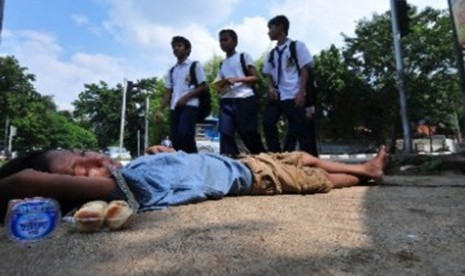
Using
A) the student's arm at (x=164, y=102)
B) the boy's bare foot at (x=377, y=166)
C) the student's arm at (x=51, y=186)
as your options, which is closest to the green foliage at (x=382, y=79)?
the student's arm at (x=164, y=102)

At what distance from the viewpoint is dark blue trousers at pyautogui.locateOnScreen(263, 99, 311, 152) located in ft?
18.3

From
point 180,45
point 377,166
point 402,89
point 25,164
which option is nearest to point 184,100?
point 180,45

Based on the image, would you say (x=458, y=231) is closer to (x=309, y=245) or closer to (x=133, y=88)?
(x=309, y=245)

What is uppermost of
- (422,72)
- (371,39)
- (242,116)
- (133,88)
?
(371,39)

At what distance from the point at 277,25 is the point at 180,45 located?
114cm

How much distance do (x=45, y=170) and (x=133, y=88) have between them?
46.7ft

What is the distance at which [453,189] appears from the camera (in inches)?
155

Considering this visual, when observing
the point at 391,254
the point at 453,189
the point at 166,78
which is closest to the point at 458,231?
the point at 391,254

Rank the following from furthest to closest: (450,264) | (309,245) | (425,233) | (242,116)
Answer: (242,116)
(425,233)
(309,245)
(450,264)

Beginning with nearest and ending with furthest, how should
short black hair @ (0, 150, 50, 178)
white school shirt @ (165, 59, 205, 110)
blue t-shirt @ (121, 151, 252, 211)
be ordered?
short black hair @ (0, 150, 50, 178) → blue t-shirt @ (121, 151, 252, 211) → white school shirt @ (165, 59, 205, 110)

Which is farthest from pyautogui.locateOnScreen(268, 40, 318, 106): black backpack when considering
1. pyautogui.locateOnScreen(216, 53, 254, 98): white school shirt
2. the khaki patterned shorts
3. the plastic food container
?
the plastic food container

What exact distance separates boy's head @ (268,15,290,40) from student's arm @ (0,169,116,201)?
3.48 meters

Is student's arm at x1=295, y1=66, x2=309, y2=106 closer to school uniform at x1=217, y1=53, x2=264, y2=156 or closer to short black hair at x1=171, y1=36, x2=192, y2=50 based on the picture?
school uniform at x1=217, y1=53, x2=264, y2=156

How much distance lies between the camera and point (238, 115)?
5.77 meters
